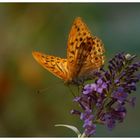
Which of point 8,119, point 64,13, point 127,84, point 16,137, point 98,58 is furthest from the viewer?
point 64,13

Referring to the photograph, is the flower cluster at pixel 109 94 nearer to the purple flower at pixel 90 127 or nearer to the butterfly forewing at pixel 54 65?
the purple flower at pixel 90 127

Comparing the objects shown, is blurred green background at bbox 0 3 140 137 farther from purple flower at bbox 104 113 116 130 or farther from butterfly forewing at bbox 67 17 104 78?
purple flower at bbox 104 113 116 130

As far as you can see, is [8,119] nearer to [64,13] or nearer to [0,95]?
[0,95]

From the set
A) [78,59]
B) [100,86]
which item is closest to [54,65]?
[78,59]

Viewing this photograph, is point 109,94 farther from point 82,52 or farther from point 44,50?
point 44,50

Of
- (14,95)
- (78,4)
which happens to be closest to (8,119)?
(14,95)
